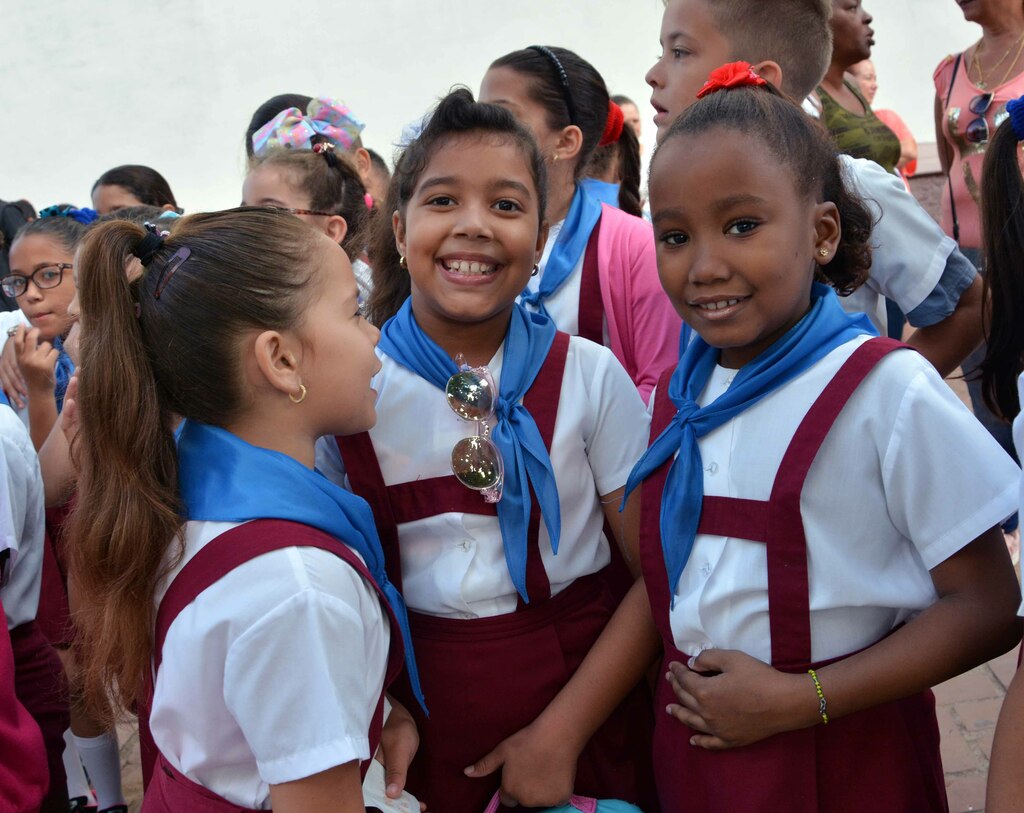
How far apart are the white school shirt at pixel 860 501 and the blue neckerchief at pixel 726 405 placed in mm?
19

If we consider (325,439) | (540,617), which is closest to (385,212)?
(325,439)

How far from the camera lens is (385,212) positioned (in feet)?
6.49

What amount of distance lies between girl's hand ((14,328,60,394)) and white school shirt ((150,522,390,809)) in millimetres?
1550

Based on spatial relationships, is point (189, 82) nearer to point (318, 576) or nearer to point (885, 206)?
point (885, 206)

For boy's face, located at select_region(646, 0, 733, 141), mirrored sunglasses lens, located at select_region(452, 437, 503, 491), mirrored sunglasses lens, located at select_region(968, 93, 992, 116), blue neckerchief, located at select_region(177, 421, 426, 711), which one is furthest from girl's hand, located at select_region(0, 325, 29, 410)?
mirrored sunglasses lens, located at select_region(968, 93, 992, 116)

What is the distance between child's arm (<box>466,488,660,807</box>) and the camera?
1494mm

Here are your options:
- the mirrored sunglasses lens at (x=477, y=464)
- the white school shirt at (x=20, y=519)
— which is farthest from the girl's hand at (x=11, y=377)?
the mirrored sunglasses lens at (x=477, y=464)

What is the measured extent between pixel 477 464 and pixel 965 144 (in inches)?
95.5

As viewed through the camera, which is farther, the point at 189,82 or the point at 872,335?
the point at 189,82

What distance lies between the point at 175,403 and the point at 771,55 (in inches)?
58.1

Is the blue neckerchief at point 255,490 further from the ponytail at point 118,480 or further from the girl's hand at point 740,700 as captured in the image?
the girl's hand at point 740,700

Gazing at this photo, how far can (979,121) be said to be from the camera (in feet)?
10.3

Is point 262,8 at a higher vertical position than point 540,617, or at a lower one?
higher

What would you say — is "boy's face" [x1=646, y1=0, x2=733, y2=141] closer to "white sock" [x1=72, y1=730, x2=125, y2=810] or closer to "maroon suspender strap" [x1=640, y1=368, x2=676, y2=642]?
"maroon suspender strap" [x1=640, y1=368, x2=676, y2=642]
